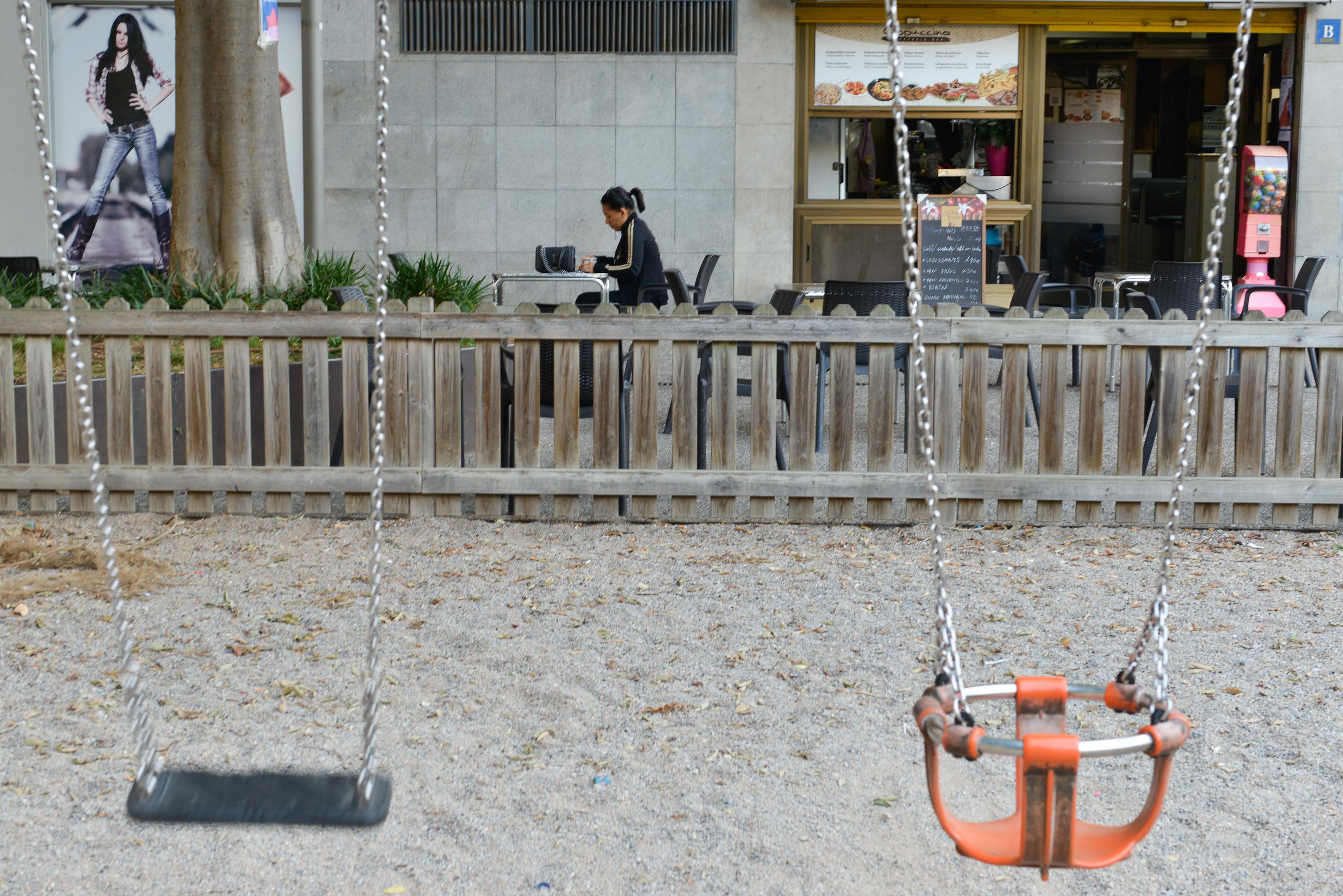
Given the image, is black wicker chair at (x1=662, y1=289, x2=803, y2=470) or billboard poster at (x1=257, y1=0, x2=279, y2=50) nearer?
black wicker chair at (x1=662, y1=289, x2=803, y2=470)

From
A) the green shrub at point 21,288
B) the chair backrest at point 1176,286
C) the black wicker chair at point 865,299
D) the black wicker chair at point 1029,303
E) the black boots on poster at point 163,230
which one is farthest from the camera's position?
the black boots on poster at point 163,230

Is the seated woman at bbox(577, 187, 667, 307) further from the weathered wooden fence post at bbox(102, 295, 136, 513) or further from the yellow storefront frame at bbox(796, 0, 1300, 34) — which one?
the yellow storefront frame at bbox(796, 0, 1300, 34)

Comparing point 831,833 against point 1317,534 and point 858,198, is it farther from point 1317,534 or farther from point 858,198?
point 858,198

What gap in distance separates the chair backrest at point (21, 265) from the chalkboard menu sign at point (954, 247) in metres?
6.38

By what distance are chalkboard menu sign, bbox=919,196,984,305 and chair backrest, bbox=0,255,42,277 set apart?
6381 mm

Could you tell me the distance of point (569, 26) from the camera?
1436 cm

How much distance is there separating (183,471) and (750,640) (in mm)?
2984

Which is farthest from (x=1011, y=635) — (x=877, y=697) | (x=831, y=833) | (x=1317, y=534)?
(x=1317, y=534)

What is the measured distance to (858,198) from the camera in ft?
49.1

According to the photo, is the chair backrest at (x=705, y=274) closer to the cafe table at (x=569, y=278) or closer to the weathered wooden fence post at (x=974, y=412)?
the cafe table at (x=569, y=278)

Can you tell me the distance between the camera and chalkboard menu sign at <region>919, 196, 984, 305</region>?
10.6 meters

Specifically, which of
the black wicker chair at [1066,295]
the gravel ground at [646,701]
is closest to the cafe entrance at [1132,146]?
the black wicker chair at [1066,295]

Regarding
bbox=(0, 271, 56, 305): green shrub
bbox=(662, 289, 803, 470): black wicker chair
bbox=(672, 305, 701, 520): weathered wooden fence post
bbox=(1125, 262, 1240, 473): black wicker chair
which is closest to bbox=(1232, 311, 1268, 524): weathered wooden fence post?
bbox=(662, 289, 803, 470): black wicker chair

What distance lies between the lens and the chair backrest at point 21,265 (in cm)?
1035
